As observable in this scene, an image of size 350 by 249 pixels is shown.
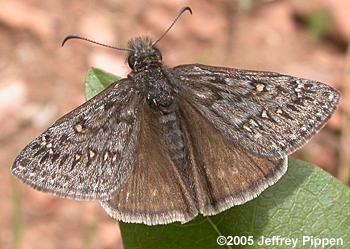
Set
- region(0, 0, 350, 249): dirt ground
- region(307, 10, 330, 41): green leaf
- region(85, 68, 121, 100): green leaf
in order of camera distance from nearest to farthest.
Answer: region(85, 68, 121, 100): green leaf < region(0, 0, 350, 249): dirt ground < region(307, 10, 330, 41): green leaf

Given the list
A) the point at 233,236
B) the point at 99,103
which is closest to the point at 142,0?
the point at 99,103

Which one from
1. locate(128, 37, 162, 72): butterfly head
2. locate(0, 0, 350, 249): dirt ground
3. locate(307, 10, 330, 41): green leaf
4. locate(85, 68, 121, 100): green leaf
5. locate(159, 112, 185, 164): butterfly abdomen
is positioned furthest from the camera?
locate(307, 10, 330, 41): green leaf

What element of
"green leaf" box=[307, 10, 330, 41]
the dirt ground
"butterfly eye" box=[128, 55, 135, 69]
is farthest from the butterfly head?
"green leaf" box=[307, 10, 330, 41]

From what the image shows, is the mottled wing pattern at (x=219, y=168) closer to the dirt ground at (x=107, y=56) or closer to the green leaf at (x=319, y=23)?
the dirt ground at (x=107, y=56)

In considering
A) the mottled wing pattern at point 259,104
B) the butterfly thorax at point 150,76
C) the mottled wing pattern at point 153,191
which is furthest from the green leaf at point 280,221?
the butterfly thorax at point 150,76

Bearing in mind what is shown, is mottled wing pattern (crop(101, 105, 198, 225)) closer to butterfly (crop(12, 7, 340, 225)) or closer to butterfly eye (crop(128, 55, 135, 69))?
butterfly (crop(12, 7, 340, 225))

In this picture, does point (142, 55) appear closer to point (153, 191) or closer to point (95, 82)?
point (95, 82)

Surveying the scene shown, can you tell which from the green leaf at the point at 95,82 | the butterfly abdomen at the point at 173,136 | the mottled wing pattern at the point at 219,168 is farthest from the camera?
the green leaf at the point at 95,82
